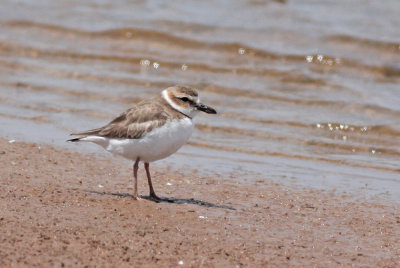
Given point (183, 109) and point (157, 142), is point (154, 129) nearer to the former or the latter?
point (157, 142)

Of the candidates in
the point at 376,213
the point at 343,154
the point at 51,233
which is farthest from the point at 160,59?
the point at 51,233

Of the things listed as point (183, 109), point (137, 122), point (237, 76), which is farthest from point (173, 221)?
point (237, 76)

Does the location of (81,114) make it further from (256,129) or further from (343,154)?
(343,154)

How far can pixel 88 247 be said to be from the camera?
5617 mm

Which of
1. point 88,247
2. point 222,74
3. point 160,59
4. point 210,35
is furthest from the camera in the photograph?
point 210,35

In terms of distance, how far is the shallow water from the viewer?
991 centimetres

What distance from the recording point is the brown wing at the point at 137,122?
723cm

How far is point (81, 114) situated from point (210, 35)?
5825mm

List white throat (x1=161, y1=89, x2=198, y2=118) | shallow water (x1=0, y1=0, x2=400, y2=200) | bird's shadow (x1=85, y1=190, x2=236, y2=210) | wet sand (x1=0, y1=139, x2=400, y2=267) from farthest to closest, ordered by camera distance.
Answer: shallow water (x1=0, y1=0, x2=400, y2=200) < white throat (x1=161, y1=89, x2=198, y2=118) < bird's shadow (x1=85, y1=190, x2=236, y2=210) < wet sand (x1=0, y1=139, x2=400, y2=267)

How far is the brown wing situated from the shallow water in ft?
5.77

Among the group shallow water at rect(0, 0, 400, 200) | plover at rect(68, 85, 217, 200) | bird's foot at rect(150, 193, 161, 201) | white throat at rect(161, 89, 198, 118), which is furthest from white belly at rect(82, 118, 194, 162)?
shallow water at rect(0, 0, 400, 200)

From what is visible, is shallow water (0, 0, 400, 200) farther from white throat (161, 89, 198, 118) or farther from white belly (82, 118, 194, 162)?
white belly (82, 118, 194, 162)

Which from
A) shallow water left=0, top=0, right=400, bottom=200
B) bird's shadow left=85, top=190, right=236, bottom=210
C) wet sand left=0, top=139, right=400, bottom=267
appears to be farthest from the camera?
shallow water left=0, top=0, right=400, bottom=200

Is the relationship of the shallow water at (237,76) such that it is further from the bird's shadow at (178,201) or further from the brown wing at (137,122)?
the brown wing at (137,122)
